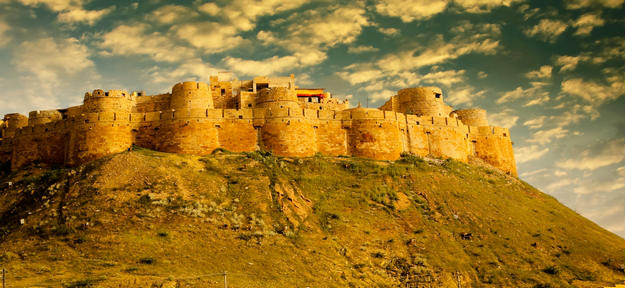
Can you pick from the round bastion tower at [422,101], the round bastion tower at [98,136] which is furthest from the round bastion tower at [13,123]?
the round bastion tower at [422,101]

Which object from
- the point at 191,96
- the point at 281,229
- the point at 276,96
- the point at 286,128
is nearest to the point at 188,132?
the point at 191,96

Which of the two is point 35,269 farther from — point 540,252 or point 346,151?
point 540,252

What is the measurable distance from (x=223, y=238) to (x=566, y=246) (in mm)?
23779

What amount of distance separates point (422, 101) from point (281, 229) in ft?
Result: 86.7

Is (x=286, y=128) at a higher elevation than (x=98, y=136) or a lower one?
higher

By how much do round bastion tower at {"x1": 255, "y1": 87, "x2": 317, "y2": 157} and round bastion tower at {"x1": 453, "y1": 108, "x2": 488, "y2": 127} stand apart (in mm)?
20072

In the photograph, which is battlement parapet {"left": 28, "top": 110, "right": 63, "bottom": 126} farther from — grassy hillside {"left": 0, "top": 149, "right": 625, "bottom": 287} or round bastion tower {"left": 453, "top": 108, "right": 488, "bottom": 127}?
round bastion tower {"left": 453, "top": 108, "right": 488, "bottom": 127}

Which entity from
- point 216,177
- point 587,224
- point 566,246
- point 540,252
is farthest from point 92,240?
point 587,224

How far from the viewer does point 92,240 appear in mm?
24000

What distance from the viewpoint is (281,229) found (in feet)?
89.8

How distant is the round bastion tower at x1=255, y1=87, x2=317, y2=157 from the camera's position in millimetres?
38375

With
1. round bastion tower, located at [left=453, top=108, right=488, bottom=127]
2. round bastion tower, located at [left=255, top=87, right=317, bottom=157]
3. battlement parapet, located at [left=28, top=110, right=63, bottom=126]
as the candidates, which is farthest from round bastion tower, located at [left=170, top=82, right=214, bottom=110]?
round bastion tower, located at [left=453, top=108, right=488, bottom=127]

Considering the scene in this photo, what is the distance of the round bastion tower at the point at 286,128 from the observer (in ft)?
126

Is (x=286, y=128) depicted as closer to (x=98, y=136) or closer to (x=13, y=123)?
(x=98, y=136)
